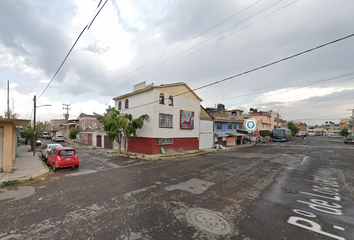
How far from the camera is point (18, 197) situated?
6125 mm

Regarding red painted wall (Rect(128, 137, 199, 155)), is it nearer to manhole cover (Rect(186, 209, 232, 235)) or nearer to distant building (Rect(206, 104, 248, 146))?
distant building (Rect(206, 104, 248, 146))

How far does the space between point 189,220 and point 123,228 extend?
1.80 meters

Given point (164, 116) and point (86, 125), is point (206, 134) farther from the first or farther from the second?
point (86, 125)

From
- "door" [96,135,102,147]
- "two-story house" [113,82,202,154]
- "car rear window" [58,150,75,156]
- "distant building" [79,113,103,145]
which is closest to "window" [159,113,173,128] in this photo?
"two-story house" [113,82,202,154]

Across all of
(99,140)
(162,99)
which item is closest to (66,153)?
(162,99)

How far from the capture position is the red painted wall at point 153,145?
17859mm

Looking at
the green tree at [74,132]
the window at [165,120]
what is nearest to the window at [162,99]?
the window at [165,120]

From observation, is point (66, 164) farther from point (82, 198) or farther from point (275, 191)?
point (275, 191)

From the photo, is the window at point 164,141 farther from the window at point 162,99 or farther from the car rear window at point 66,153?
the car rear window at point 66,153

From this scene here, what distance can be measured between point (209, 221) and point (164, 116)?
1538cm

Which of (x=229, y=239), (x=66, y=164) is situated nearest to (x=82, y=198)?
(x=229, y=239)

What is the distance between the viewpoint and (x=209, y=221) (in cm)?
434

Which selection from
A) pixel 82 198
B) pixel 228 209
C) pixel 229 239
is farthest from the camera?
pixel 82 198

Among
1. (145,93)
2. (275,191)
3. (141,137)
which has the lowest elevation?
(275,191)
